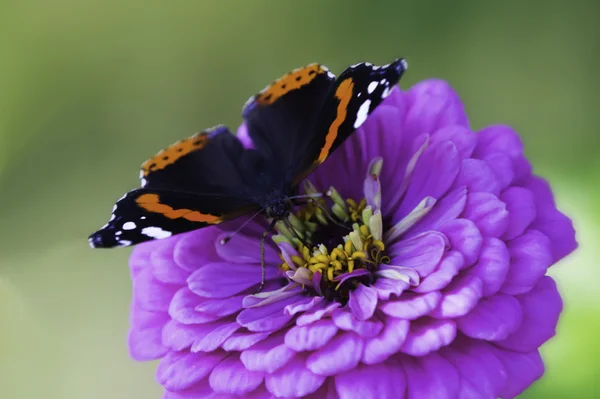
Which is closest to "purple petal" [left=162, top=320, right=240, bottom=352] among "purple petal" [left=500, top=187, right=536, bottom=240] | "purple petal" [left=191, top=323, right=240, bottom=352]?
"purple petal" [left=191, top=323, right=240, bottom=352]

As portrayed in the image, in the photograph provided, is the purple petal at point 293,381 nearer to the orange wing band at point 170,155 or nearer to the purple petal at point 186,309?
the purple petal at point 186,309

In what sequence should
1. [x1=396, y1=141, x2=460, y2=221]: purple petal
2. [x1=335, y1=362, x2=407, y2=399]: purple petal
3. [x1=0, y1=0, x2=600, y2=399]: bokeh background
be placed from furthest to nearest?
1. [x1=0, y1=0, x2=600, y2=399]: bokeh background
2. [x1=396, y1=141, x2=460, y2=221]: purple petal
3. [x1=335, y1=362, x2=407, y2=399]: purple petal

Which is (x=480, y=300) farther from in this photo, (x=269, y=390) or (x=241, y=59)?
(x=241, y=59)

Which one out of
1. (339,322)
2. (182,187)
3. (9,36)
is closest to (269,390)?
(339,322)

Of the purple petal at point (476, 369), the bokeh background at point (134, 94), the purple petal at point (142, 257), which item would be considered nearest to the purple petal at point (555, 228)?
the purple petal at point (476, 369)

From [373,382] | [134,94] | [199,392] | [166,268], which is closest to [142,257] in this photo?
[166,268]

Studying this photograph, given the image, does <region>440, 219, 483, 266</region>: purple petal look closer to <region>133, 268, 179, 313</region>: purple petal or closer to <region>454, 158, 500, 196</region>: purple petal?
<region>454, 158, 500, 196</region>: purple petal

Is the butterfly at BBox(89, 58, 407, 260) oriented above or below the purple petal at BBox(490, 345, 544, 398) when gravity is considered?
above
